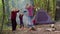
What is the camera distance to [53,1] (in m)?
1.84

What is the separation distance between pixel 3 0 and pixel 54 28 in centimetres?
56

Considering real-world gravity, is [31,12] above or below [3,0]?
below

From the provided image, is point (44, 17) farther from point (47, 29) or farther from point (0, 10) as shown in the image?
point (0, 10)

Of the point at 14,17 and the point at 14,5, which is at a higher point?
the point at 14,5

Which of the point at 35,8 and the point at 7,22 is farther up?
the point at 35,8

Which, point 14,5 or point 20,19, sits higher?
point 14,5

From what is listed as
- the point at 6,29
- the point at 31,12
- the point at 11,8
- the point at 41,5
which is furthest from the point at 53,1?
the point at 6,29

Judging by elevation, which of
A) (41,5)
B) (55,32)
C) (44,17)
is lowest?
(55,32)

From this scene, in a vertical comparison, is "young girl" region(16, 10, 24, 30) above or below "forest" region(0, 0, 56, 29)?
below

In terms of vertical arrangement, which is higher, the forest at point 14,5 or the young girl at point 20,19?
the forest at point 14,5

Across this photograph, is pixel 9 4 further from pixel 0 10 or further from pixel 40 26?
pixel 40 26

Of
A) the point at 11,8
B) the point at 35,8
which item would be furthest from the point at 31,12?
the point at 11,8

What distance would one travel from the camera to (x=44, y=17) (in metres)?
1.86

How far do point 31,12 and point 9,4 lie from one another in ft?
0.74
